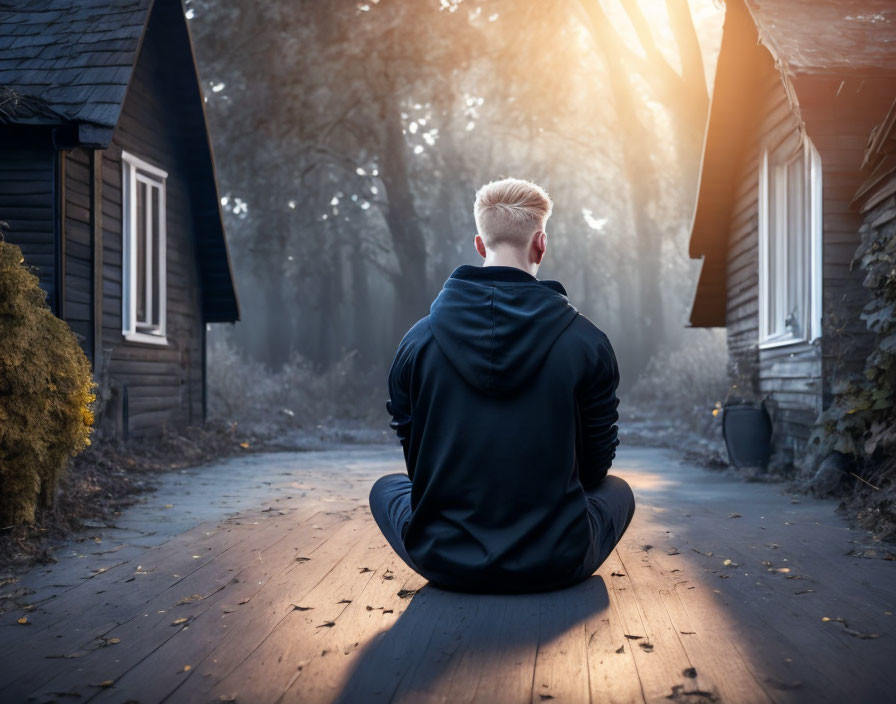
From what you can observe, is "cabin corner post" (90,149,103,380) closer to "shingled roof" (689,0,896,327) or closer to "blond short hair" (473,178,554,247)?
"shingled roof" (689,0,896,327)

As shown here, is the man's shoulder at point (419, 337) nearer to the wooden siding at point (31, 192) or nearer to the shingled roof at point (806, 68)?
the shingled roof at point (806, 68)

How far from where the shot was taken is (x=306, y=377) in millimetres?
20125

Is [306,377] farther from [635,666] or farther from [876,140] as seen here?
[635,666]

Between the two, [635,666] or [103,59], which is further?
[103,59]

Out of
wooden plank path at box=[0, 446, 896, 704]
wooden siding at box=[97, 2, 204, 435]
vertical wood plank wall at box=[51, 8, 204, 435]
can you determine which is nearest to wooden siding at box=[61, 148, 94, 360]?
vertical wood plank wall at box=[51, 8, 204, 435]

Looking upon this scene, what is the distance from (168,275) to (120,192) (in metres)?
1.72

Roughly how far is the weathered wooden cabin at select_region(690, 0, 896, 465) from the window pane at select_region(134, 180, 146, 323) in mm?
7010

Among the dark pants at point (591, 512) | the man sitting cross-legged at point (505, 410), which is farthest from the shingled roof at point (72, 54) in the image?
the man sitting cross-legged at point (505, 410)

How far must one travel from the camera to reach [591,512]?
11.9ft

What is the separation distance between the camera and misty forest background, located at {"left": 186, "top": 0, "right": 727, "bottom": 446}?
1678 cm

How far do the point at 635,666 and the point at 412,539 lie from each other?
1.13 m

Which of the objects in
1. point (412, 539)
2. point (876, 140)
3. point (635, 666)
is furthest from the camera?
point (876, 140)

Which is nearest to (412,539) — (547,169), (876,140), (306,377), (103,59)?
(876,140)

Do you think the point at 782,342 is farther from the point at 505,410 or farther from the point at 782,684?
the point at 782,684
